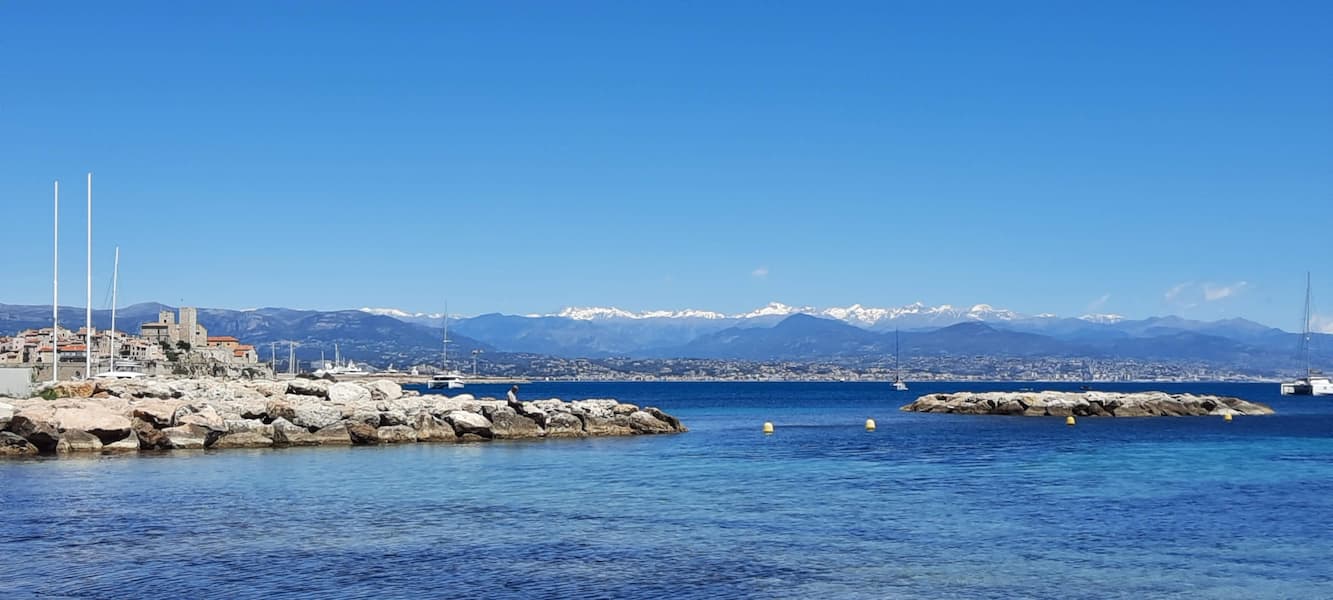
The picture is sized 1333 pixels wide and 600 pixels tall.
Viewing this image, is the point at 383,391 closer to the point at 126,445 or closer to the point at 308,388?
the point at 308,388

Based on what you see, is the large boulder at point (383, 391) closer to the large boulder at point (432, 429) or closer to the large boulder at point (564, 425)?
the large boulder at point (432, 429)

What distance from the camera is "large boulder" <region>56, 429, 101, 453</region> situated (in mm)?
42469

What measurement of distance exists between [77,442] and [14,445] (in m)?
2.03

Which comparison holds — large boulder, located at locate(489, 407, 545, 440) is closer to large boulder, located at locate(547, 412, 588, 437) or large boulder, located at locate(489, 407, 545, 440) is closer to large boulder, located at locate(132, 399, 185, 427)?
large boulder, located at locate(547, 412, 588, 437)

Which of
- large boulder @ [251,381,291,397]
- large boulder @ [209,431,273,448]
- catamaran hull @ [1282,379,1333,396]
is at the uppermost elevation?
large boulder @ [251,381,291,397]

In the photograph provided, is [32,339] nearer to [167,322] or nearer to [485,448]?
[167,322]

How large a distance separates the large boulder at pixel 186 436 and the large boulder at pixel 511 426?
12645 mm

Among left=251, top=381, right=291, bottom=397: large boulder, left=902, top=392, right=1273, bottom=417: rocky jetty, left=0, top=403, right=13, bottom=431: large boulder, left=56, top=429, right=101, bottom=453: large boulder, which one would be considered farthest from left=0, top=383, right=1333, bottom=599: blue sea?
left=902, top=392, right=1273, bottom=417: rocky jetty

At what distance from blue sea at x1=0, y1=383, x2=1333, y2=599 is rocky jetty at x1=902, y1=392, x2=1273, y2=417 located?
42601mm

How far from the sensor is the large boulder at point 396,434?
49041mm

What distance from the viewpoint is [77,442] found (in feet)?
140

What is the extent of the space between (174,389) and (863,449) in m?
35.7

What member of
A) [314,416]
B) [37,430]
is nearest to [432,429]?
[314,416]

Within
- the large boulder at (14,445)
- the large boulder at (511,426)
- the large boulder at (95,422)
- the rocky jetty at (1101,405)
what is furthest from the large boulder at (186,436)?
the rocky jetty at (1101,405)
